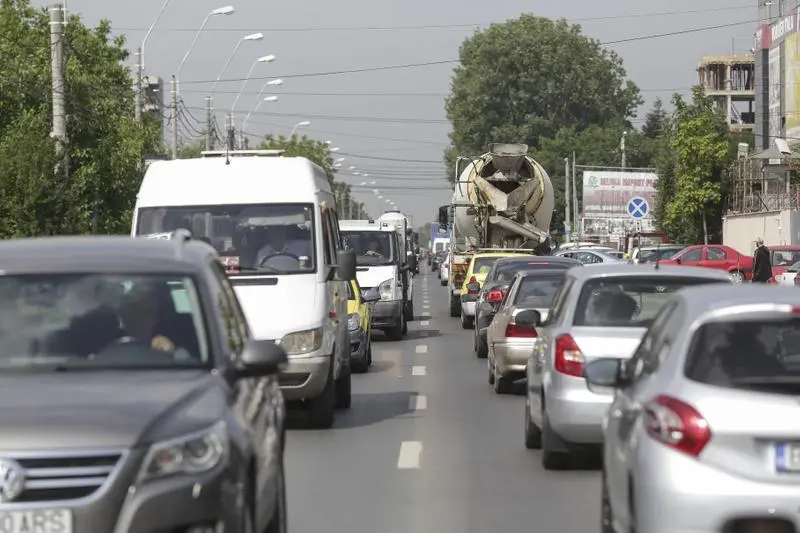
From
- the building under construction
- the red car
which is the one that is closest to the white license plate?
the red car

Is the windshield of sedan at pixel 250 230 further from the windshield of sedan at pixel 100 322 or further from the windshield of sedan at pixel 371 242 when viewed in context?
the windshield of sedan at pixel 371 242

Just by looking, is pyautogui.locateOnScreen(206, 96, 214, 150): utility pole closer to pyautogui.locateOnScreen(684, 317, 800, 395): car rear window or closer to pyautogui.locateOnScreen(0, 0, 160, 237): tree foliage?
pyautogui.locateOnScreen(0, 0, 160, 237): tree foliage

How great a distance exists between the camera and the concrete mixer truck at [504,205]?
37.9 meters

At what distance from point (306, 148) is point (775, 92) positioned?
135ft

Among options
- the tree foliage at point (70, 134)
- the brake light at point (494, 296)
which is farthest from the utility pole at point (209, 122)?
the brake light at point (494, 296)

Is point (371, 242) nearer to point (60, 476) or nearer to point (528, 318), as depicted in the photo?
point (528, 318)

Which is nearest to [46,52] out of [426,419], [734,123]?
[426,419]

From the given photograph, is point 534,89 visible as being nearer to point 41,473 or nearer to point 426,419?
point 426,419

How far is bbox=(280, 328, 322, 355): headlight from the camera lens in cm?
1466

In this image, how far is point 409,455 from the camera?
13.1 m

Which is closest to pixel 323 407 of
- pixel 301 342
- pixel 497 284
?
pixel 301 342

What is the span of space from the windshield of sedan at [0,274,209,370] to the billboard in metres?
101

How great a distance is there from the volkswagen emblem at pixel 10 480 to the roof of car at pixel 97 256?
172 centimetres

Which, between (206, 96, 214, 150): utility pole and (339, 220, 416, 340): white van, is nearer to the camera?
(339, 220, 416, 340): white van
